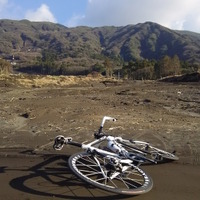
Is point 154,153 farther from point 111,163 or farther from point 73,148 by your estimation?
point 73,148

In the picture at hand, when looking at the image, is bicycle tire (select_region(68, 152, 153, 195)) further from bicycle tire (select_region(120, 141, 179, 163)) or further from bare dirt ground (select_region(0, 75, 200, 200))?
bicycle tire (select_region(120, 141, 179, 163))

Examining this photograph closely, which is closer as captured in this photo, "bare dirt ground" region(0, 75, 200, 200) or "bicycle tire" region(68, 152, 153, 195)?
"bicycle tire" region(68, 152, 153, 195)

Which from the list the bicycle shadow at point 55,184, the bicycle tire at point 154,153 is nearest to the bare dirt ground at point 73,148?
the bicycle shadow at point 55,184

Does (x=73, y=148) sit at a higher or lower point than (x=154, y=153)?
lower

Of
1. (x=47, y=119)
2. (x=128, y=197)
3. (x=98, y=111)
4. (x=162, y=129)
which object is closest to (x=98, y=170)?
(x=128, y=197)

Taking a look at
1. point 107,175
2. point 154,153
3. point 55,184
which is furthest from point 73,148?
point 107,175

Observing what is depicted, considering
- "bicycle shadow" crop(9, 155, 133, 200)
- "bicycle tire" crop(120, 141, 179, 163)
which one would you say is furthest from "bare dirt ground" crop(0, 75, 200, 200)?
"bicycle tire" crop(120, 141, 179, 163)

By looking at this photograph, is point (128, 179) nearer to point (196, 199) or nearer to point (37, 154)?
point (196, 199)
